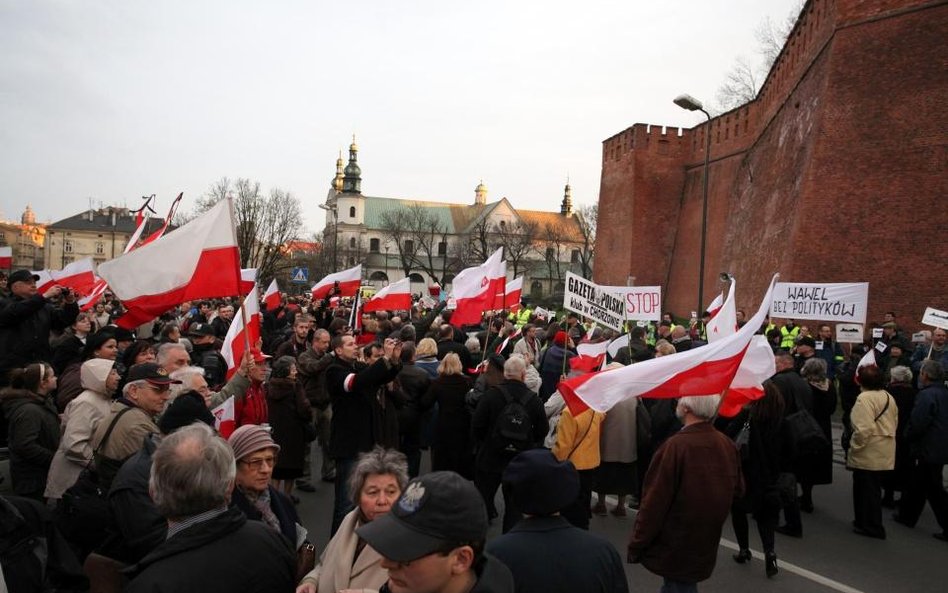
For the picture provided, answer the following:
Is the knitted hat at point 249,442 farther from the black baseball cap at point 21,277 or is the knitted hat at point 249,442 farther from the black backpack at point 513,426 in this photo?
the black baseball cap at point 21,277

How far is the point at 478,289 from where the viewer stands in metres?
11.6

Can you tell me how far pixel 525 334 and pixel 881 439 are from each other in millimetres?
6011

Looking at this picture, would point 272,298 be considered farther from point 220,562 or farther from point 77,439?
point 220,562

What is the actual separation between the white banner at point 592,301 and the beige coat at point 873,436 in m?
3.07

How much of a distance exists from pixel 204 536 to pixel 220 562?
11 centimetres

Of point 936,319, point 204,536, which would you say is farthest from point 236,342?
point 936,319

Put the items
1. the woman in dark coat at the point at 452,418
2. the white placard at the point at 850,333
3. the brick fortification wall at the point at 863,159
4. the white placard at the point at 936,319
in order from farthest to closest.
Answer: the brick fortification wall at the point at 863,159, the white placard at the point at 850,333, the white placard at the point at 936,319, the woman in dark coat at the point at 452,418

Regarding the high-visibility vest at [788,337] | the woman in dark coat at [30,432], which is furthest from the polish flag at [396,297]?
the woman in dark coat at [30,432]

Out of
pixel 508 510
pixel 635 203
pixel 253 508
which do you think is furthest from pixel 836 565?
pixel 635 203

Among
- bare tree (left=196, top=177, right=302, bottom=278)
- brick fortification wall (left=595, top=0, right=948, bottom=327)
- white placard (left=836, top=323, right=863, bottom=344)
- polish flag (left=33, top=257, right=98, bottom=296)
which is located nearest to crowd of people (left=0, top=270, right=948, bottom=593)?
white placard (left=836, top=323, right=863, bottom=344)

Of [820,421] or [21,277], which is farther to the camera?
[820,421]

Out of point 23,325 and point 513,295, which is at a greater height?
point 513,295

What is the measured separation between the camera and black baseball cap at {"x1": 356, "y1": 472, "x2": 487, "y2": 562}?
6.84ft

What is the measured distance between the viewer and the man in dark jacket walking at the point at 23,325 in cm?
730
